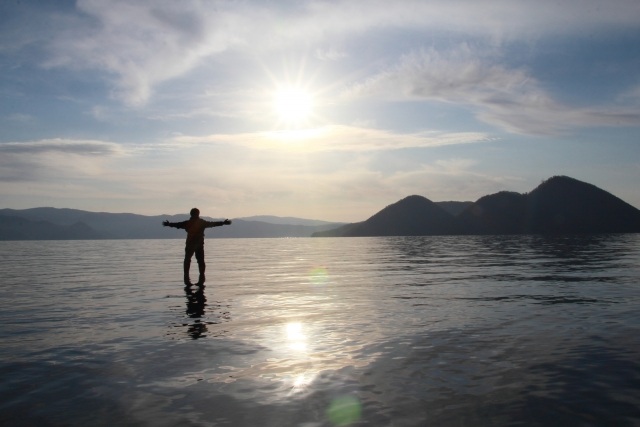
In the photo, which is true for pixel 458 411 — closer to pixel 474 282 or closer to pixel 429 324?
pixel 429 324

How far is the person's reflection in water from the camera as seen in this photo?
37.6 ft

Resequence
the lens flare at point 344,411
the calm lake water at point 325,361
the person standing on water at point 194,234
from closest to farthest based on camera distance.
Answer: the lens flare at point 344,411 → the calm lake water at point 325,361 → the person standing on water at point 194,234

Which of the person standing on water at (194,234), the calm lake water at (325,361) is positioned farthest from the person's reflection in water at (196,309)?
the person standing on water at (194,234)

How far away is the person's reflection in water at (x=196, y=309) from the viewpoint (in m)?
11.5

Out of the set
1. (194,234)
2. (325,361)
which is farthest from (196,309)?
(194,234)

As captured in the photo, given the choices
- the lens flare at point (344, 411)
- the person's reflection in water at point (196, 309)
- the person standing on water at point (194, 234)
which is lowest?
the person's reflection in water at point (196, 309)

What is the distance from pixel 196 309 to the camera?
15188mm

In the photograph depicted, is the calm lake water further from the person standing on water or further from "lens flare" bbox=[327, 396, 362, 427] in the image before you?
the person standing on water

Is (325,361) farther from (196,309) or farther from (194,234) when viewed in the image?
(194,234)

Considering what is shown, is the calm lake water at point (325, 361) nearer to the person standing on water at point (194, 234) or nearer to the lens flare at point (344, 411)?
the lens flare at point (344, 411)

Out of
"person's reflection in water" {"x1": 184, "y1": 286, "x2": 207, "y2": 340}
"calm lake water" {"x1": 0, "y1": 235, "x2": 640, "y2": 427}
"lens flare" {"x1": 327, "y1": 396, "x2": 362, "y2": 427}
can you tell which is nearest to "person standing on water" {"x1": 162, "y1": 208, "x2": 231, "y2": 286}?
"person's reflection in water" {"x1": 184, "y1": 286, "x2": 207, "y2": 340}

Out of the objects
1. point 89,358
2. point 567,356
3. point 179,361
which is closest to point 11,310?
point 89,358

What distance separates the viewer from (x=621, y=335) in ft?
34.3

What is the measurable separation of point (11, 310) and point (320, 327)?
11.0m
